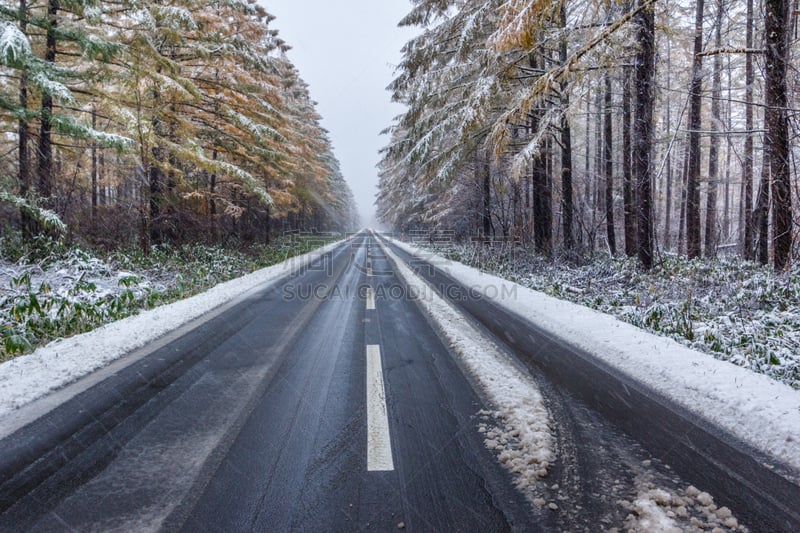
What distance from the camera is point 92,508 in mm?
2158

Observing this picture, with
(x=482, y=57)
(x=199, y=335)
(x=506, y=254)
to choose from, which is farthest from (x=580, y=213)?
(x=199, y=335)

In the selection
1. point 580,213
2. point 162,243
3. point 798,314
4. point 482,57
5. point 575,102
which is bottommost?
point 798,314

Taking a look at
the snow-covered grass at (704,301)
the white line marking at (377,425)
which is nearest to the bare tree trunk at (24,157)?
the white line marking at (377,425)

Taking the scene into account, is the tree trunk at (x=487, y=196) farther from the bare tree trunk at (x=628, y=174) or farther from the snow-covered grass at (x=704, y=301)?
the snow-covered grass at (x=704, y=301)

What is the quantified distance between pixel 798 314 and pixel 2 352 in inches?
449

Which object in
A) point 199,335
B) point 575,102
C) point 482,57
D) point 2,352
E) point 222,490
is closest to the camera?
point 222,490

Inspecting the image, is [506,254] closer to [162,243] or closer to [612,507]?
[162,243]

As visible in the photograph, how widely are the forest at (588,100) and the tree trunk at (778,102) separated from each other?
0.06 ft

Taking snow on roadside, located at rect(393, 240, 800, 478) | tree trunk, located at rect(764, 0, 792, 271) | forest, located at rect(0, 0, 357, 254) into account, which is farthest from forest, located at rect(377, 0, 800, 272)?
forest, located at rect(0, 0, 357, 254)

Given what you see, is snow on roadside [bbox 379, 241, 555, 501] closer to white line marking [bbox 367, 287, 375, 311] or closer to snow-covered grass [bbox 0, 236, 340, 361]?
white line marking [bbox 367, 287, 375, 311]

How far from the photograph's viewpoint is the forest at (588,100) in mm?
6410

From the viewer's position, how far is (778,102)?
634 centimetres

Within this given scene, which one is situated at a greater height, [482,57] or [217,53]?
[217,53]

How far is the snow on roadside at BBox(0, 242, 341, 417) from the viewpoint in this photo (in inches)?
148
